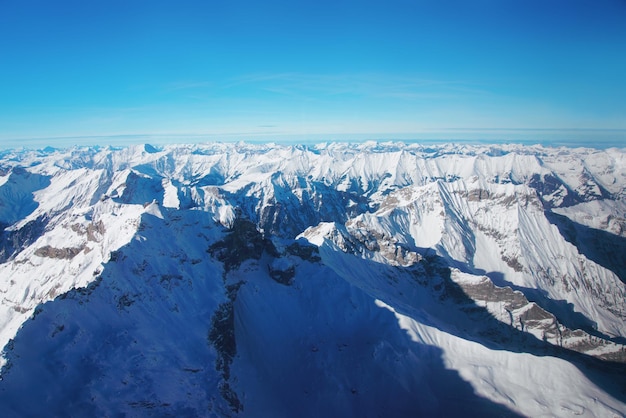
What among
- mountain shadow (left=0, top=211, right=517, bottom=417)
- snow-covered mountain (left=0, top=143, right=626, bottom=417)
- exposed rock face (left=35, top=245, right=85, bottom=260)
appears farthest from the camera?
exposed rock face (left=35, top=245, right=85, bottom=260)

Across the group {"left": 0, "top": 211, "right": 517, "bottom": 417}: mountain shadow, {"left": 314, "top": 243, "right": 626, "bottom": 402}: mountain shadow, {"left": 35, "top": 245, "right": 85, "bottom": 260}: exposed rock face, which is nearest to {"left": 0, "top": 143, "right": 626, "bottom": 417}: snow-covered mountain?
{"left": 0, "top": 211, "right": 517, "bottom": 417}: mountain shadow

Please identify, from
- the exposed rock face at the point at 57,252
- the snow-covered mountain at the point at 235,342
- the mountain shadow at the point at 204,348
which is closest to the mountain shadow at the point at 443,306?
the snow-covered mountain at the point at 235,342

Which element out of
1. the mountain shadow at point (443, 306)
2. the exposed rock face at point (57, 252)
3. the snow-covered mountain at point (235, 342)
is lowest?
the mountain shadow at point (443, 306)

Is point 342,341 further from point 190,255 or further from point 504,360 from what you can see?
point 190,255

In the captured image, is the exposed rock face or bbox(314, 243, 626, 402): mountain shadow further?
bbox(314, 243, 626, 402): mountain shadow

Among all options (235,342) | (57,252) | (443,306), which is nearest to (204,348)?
(235,342)

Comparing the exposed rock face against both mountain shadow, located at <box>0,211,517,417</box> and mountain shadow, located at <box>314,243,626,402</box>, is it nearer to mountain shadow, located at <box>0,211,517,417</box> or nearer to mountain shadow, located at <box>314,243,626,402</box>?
mountain shadow, located at <box>0,211,517,417</box>

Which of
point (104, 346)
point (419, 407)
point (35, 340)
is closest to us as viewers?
point (35, 340)

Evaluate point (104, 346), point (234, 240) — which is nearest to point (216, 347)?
point (104, 346)

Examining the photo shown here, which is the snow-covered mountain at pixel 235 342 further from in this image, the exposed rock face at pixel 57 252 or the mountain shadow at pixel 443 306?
the mountain shadow at pixel 443 306

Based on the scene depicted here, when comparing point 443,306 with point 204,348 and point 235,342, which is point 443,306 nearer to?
point 235,342

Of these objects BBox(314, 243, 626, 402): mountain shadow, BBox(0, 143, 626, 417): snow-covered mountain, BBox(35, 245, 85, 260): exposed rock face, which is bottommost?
BBox(314, 243, 626, 402): mountain shadow
